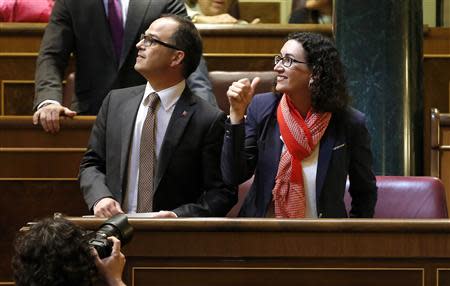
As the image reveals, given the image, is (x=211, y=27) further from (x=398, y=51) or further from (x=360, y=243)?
(x=360, y=243)

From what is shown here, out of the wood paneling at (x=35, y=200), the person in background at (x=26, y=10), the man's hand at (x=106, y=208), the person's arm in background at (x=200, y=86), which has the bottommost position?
the wood paneling at (x=35, y=200)

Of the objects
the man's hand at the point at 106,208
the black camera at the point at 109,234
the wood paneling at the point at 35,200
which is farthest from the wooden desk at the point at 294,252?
the wood paneling at the point at 35,200

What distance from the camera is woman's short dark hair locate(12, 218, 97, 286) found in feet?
6.28

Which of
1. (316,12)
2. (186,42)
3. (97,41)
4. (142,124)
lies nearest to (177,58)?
(186,42)

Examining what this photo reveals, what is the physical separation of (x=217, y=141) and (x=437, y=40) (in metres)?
1.97

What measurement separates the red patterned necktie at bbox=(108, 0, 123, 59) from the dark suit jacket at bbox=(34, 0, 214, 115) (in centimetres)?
2

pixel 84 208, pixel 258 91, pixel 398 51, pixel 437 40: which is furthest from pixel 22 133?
pixel 437 40

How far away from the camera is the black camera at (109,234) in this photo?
2.14 meters

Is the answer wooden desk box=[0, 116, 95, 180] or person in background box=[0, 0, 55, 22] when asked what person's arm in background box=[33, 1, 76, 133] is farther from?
person in background box=[0, 0, 55, 22]

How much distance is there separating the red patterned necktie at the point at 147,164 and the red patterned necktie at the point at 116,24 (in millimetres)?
847

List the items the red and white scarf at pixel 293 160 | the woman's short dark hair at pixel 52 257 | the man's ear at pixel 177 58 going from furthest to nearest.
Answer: the man's ear at pixel 177 58, the red and white scarf at pixel 293 160, the woman's short dark hair at pixel 52 257

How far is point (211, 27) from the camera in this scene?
4715mm

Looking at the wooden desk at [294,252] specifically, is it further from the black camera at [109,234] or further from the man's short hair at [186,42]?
the man's short hair at [186,42]

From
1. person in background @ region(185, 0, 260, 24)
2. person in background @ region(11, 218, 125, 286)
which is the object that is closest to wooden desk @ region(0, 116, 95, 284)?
person in background @ region(185, 0, 260, 24)
